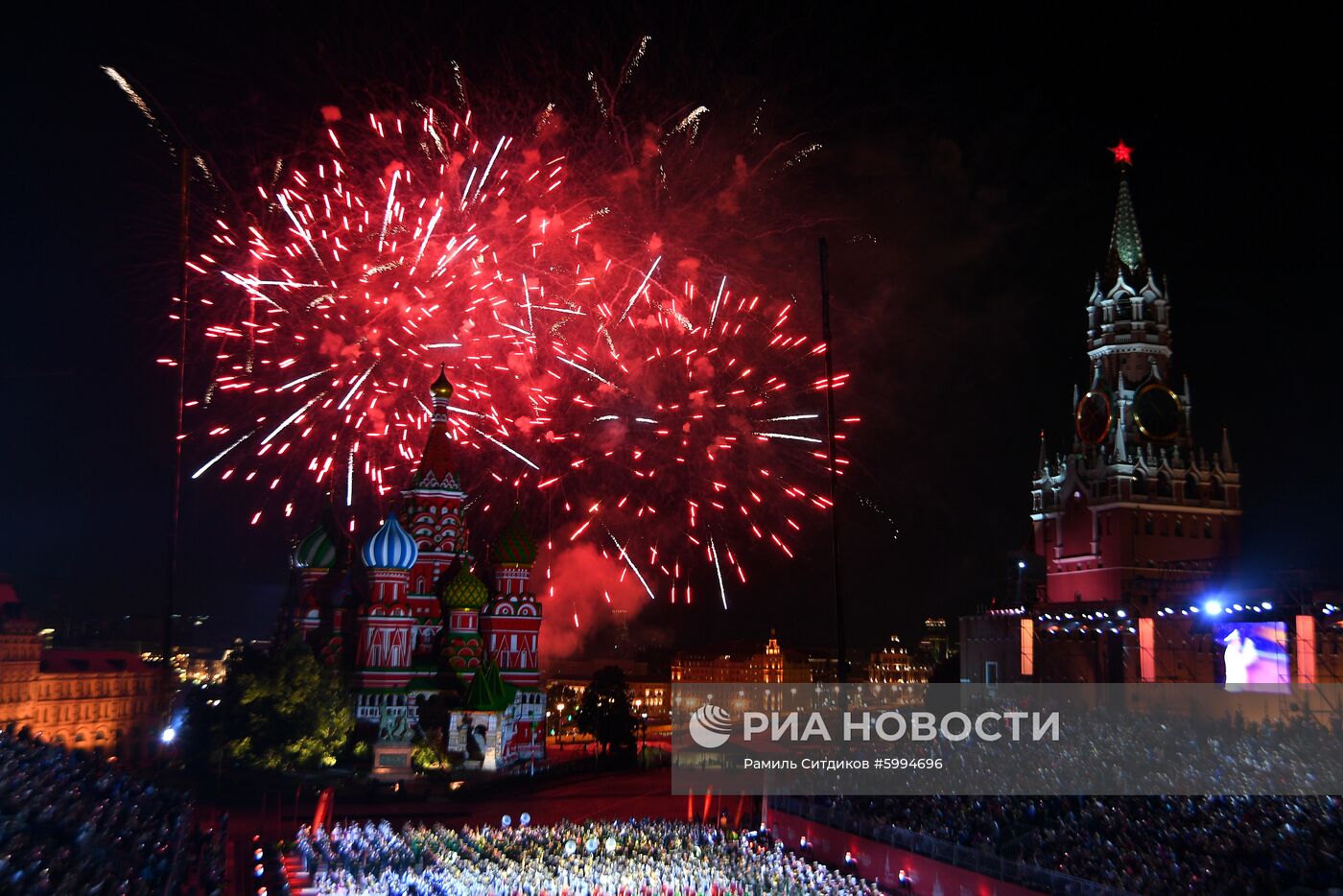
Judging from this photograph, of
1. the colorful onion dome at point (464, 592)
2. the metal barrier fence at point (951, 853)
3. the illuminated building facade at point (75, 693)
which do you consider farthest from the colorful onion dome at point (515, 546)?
the metal barrier fence at point (951, 853)

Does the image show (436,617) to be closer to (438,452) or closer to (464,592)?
(464,592)

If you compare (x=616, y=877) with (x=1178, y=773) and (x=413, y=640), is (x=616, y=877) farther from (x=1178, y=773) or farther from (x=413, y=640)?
(x=413, y=640)

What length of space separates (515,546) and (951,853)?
3195 cm

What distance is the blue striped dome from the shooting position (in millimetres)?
47031

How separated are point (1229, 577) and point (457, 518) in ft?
99.6

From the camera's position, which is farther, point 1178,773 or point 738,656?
point 738,656

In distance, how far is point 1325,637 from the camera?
3609 cm

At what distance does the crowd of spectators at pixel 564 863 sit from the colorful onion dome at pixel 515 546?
24.2 m

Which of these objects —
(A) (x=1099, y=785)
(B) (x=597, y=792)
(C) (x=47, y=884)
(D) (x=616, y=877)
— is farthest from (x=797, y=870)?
(B) (x=597, y=792)

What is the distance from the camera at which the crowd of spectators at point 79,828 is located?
1809cm

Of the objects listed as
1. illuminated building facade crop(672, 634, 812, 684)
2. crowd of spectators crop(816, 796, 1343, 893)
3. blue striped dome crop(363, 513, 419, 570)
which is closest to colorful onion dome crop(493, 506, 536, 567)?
blue striped dome crop(363, 513, 419, 570)

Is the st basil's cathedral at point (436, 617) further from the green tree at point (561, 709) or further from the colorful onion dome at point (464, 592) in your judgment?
the green tree at point (561, 709)

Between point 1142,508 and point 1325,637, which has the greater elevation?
point 1142,508

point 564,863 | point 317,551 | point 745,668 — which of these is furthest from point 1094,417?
point 745,668
